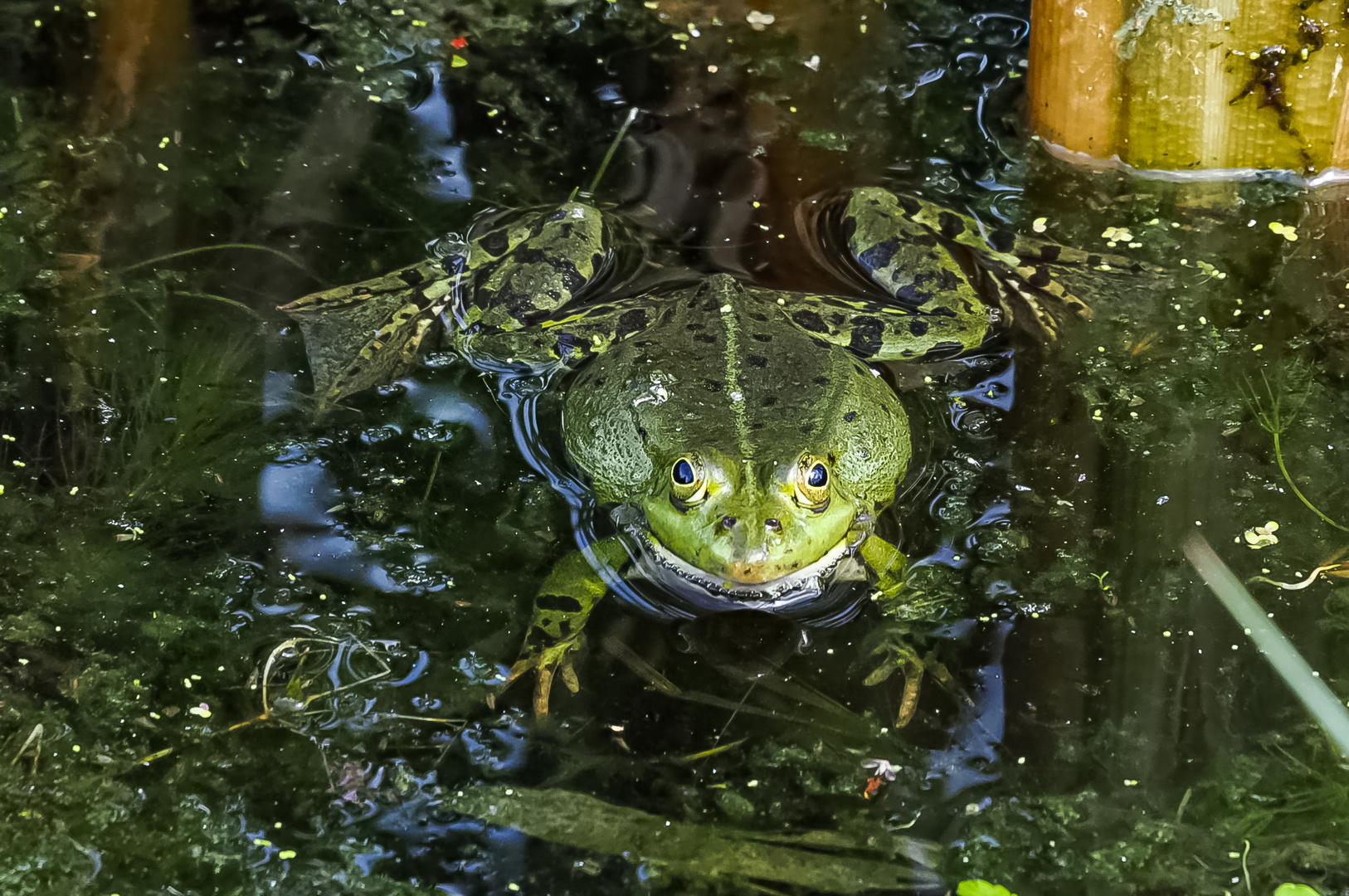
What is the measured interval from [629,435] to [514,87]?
200 cm

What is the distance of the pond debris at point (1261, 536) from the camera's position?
2.54 metres

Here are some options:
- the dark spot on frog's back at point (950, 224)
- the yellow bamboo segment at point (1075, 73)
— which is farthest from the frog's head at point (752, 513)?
the yellow bamboo segment at point (1075, 73)

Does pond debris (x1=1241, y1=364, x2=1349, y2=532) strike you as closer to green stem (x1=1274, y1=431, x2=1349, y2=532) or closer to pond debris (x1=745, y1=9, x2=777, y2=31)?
green stem (x1=1274, y1=431, x2=1349, y2=532)

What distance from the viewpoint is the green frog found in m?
2.37

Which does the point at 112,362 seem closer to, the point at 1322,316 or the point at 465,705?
the point at 465,705

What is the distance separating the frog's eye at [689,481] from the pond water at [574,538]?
0.34m

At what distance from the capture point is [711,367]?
8.78ft

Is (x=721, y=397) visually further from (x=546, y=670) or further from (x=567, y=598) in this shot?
(x=546, y=670)

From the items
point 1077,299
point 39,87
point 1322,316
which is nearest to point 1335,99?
point 1322,316

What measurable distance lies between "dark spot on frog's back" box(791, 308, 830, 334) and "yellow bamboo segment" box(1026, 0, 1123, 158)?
137 centimetres

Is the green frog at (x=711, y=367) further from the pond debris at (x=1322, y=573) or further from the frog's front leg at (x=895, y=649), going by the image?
the pond debris at (x=1322, y=573)

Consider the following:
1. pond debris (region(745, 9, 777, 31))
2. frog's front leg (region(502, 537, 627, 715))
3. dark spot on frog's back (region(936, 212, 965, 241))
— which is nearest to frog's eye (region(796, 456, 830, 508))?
frog's front leg (region(502, 537, 627, 715))

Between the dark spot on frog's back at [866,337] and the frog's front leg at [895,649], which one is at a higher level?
the dark spot on frog's back at [866,337]

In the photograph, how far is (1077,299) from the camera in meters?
3.21
